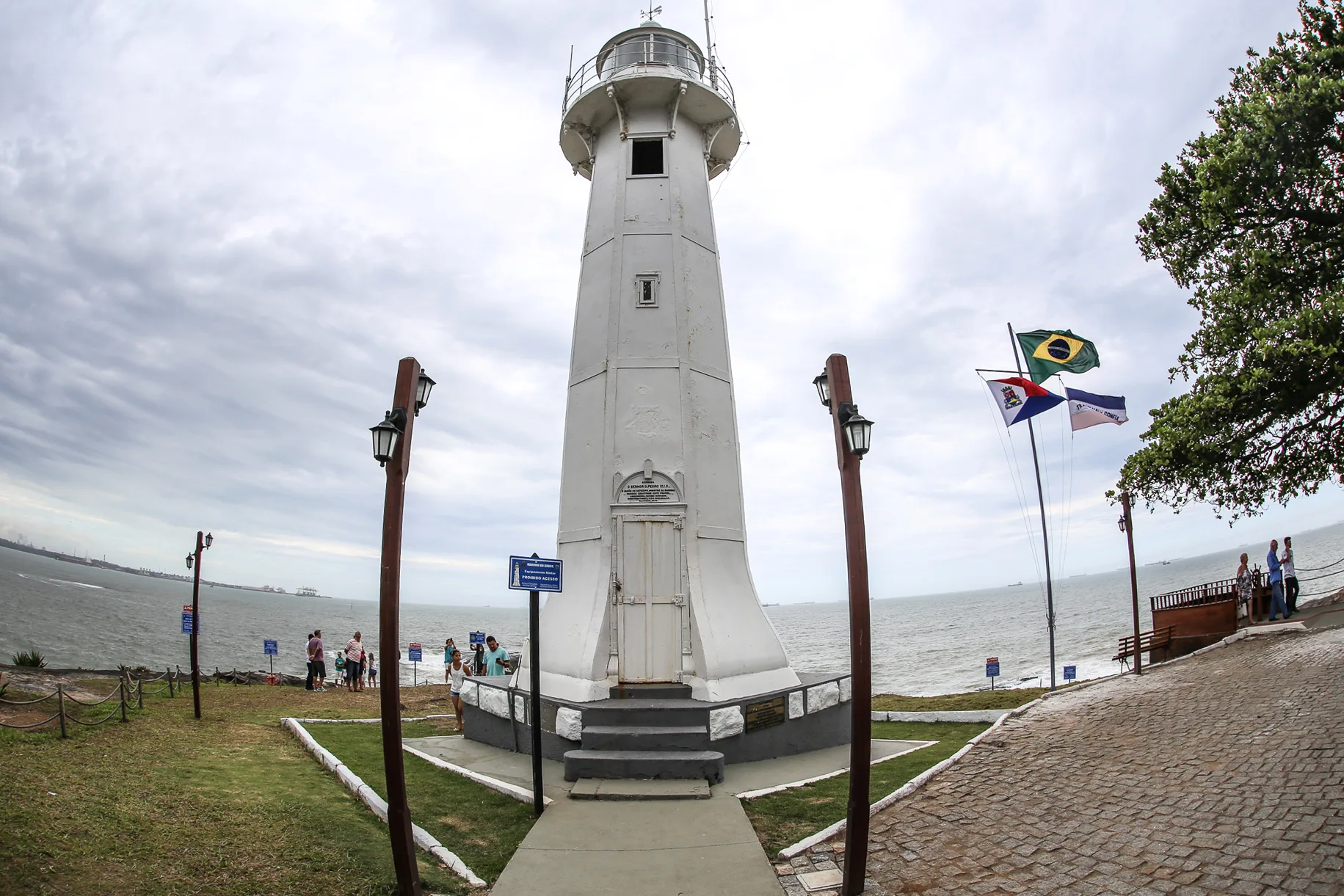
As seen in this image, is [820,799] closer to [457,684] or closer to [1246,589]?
[457,684]

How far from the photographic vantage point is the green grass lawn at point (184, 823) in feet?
17.0

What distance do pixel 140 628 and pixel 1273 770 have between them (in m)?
81.7

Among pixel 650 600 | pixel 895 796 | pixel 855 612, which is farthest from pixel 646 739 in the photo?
pixel 855 612

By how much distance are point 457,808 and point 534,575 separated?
8.80 feet

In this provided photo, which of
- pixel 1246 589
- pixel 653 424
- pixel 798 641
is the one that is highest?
pixel 653 424

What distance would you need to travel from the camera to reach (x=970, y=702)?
1530cm

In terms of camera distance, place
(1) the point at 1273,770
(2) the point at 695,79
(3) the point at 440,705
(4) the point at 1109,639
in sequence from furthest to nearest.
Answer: (4) the point at 1109,639
(3) the point at 440,705
(2) the point at 695,79
(1) the point at 1273,770

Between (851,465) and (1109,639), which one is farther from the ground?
(851,465)

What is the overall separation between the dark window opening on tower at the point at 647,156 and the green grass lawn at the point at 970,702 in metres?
12.2

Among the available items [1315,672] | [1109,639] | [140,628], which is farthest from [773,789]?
[140,628]

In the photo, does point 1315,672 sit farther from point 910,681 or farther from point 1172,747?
point 910,681

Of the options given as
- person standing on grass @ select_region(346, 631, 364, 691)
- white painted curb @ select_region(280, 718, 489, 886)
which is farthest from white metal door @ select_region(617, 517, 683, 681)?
person standing on grass @ select_region(346, 631, 364, 691)

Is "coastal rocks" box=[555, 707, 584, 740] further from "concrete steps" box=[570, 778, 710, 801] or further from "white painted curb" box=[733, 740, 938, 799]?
"white painted curb" box=[733, 740, 938, 799]

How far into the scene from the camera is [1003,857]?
Answer: 6258 millimetres
